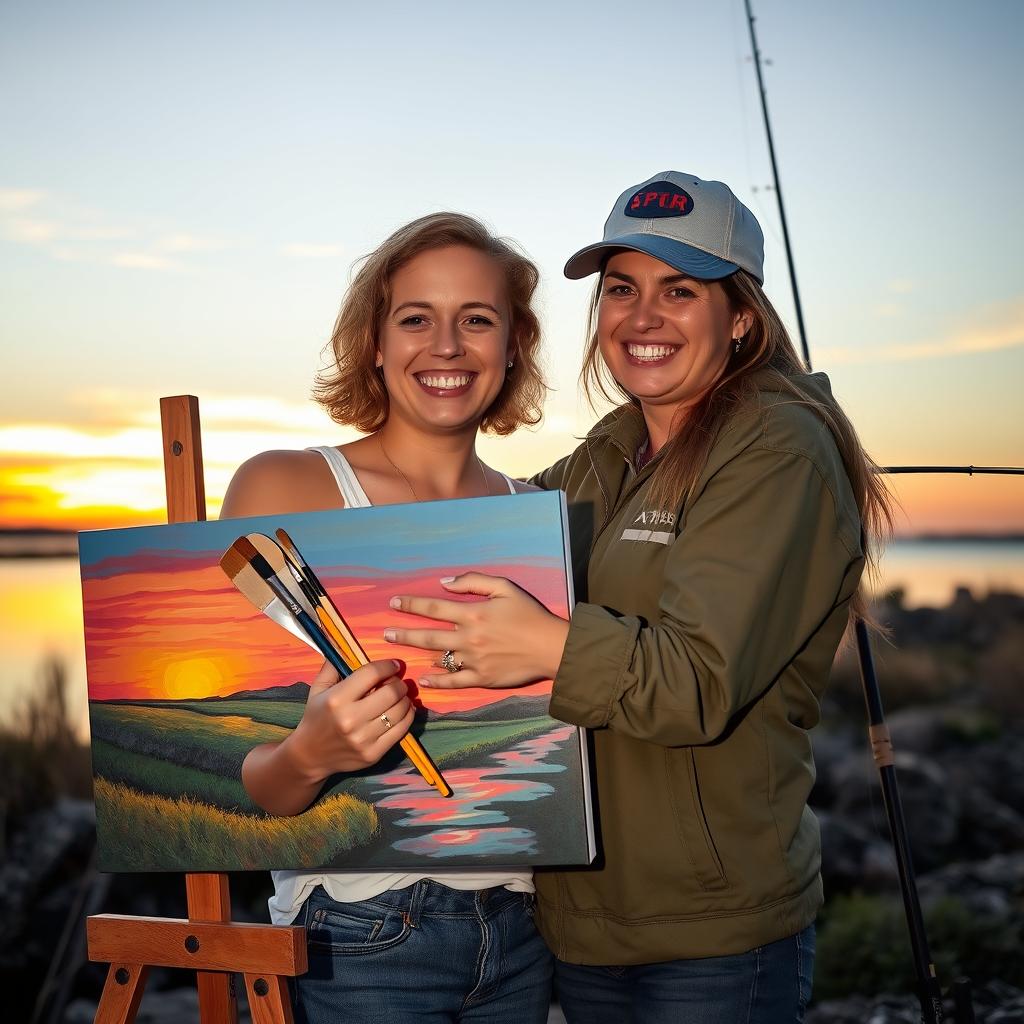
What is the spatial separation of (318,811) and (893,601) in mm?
11806

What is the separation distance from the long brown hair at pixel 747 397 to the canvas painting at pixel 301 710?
261 millimetres

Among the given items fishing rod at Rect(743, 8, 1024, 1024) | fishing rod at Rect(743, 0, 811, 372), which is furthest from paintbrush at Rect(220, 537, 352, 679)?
fishing rod at Rect(743, 0, 811, 372)

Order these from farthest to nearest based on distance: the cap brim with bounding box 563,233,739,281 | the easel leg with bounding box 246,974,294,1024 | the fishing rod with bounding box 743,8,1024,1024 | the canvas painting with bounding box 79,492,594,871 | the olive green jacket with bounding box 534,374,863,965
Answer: the fishing rod with bounding box 743,8,1024,1024 < the cap brim with bounding box 563,233,739,281 < the easel leg with bounding box 246,974,294,1024 < the canvas painting with bounding box 79,492,594,871 < the olive green jacket with bounding box 534,374,863,965

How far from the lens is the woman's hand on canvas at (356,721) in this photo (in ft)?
5.63

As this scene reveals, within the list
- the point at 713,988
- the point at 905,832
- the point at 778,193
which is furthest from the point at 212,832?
the point at 778,193

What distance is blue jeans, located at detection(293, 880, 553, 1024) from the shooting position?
183 centimetres

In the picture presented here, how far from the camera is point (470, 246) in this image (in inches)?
86.0

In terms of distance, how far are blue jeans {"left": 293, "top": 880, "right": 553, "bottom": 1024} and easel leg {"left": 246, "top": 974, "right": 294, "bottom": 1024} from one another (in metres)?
0.04

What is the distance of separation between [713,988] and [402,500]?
3.25ft

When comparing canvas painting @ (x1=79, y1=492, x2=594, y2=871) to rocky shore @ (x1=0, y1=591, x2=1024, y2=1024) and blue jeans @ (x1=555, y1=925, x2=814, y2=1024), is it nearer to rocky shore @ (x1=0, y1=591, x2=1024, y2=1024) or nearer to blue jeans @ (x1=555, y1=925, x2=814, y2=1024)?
blue jeans @ (x1=555, y1=925, x2=814, y2=1024)

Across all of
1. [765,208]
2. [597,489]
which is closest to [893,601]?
[765,208]

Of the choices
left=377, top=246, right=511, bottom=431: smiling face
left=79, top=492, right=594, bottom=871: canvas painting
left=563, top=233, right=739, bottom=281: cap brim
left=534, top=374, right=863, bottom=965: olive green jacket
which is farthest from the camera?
left=377, top=246, right=511, bottom=431: smiling face

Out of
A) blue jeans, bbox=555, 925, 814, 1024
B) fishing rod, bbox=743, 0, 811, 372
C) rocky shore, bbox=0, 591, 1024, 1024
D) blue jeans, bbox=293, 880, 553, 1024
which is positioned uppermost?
fishing rod, bbox=743, 0, 811, 372

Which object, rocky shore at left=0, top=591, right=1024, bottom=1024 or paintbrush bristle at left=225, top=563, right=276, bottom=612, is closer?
paintbrush bristle at left=225, top=563, right=276, bottom=612
